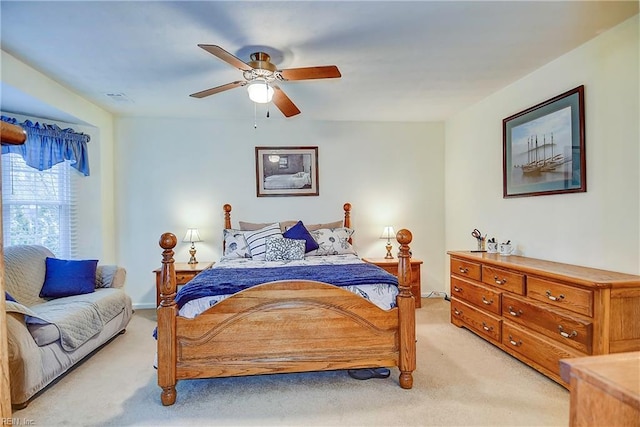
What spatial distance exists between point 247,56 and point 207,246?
2658 millimetres

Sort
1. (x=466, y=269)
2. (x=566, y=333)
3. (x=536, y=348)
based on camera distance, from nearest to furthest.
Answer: (x=566, y=333) < (x=536, y=348) < (x=466, y=269)

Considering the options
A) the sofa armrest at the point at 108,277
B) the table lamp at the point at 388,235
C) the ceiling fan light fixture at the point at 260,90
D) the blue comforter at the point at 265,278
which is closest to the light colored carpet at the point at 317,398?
the blue comforter at the point at 265,278

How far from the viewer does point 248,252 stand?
416cm

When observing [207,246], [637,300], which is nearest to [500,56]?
[637,300]

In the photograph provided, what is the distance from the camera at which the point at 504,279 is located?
3021 mm

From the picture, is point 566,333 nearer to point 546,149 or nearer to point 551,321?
point 551,321

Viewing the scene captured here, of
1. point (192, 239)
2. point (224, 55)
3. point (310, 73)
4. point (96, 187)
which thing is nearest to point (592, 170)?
point (310, 73)

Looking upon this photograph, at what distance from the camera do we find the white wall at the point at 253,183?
4.64 meters

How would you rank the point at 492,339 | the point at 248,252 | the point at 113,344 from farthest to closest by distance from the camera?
the point at 248,252
the point at 113,344
the point at 492,339

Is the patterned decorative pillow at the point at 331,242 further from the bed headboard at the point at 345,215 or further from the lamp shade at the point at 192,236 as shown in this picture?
the lamp shade at the point at 192,236

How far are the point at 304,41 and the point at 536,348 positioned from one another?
111 inches

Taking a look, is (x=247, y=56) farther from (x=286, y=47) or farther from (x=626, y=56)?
(x=626, y=56)

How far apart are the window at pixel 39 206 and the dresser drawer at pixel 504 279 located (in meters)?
4.49

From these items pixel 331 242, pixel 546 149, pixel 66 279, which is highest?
pixel 546 149
